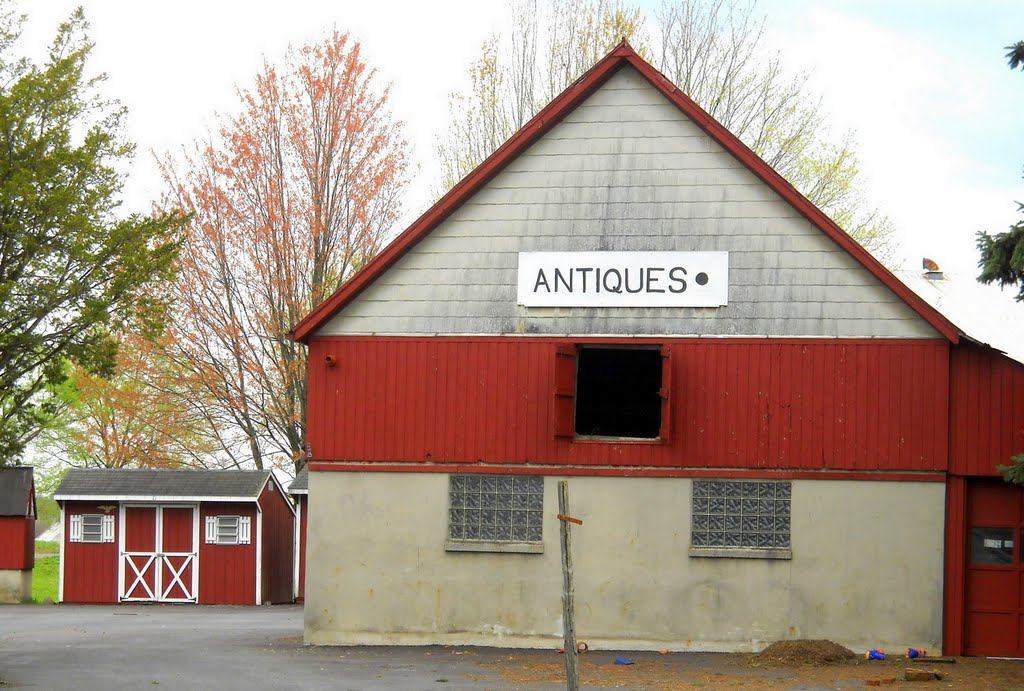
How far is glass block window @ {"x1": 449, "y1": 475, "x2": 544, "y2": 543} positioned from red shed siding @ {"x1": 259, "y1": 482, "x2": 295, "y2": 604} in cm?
1558

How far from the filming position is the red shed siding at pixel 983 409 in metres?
19.3

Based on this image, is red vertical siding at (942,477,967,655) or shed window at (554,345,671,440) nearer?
red vertical siding at (942,477,967,655)

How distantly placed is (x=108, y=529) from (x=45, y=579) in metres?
15.1

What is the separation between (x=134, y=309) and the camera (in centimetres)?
2253

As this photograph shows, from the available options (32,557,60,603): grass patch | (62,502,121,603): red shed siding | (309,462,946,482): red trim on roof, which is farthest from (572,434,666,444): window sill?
(32,557,60,603): grass patch

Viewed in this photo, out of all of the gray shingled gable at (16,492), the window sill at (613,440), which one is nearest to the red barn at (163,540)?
the gray shingled gable at (16,492)

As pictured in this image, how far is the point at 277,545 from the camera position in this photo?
37094 millimetres

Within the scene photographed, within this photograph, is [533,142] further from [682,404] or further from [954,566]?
[954,566]

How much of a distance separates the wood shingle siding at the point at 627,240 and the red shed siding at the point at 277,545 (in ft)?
52.3

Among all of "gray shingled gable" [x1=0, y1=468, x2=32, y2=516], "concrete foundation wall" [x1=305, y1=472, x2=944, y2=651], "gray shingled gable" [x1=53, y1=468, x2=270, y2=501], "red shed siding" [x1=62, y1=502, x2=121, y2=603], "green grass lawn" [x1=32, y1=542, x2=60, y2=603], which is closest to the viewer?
"concrete foundation wall" [x1=305, y1=472, x2=944, y2=651]

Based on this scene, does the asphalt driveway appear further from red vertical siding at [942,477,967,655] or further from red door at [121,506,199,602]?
red door at [121,506,199,602]

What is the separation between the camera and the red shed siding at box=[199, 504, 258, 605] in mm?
34688

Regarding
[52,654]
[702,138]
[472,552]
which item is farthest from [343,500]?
[702,138]

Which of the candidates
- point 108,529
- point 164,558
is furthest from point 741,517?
point 108,529
